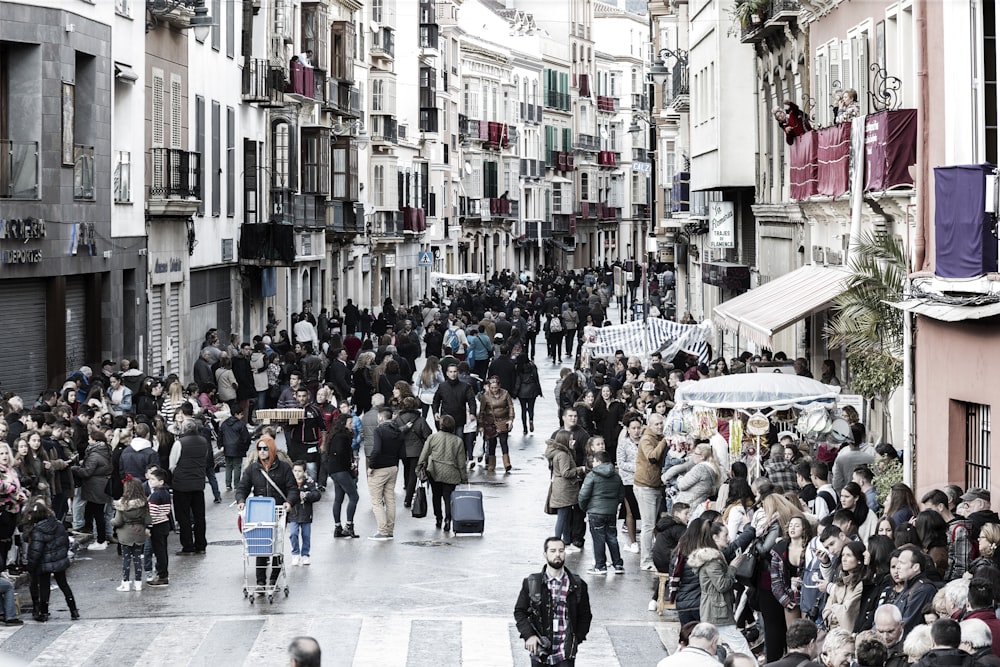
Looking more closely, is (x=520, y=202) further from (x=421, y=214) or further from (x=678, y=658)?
(x=678, y=658)

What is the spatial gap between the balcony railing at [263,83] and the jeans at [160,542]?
2778 cm

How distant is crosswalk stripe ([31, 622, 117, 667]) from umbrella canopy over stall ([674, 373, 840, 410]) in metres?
7.42

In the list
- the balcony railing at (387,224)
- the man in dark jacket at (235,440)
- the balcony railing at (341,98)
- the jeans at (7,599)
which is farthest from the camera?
the balcony railing at (387,224)

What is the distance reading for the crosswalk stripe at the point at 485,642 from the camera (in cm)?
1554

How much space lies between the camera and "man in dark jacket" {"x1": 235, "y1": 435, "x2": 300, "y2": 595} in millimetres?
19047

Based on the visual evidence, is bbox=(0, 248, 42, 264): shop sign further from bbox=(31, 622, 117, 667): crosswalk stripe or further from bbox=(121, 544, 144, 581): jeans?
bbox=(31, 622, 117, 667): crosswalk stripe

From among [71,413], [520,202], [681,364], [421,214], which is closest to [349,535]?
[71,413]

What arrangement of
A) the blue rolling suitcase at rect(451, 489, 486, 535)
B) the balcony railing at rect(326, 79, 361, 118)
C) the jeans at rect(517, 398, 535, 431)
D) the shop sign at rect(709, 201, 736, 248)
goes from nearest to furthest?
the blue rolling suitcase at rect(451, 489, 486, 535)
the jeans at rect(517, 398, 535, 431)
the shop sign at rect(709, 201, 736, 248)
the balcony railing at rect(326, 79, 361, 118)

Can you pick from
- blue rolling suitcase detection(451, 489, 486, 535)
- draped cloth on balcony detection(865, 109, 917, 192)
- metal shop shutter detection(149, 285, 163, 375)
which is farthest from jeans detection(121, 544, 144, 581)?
metal shop shutter detection(149, 285, 163, 375)

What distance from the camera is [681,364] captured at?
35.1 m

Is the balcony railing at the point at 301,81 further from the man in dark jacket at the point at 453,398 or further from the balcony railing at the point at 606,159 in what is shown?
the balcony railing at the point at 606,159

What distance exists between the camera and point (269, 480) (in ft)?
62.5

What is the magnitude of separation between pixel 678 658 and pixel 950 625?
1.50 meters

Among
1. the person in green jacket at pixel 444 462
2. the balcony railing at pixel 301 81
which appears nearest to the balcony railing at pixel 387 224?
the balcony railing at pixel 301 81
